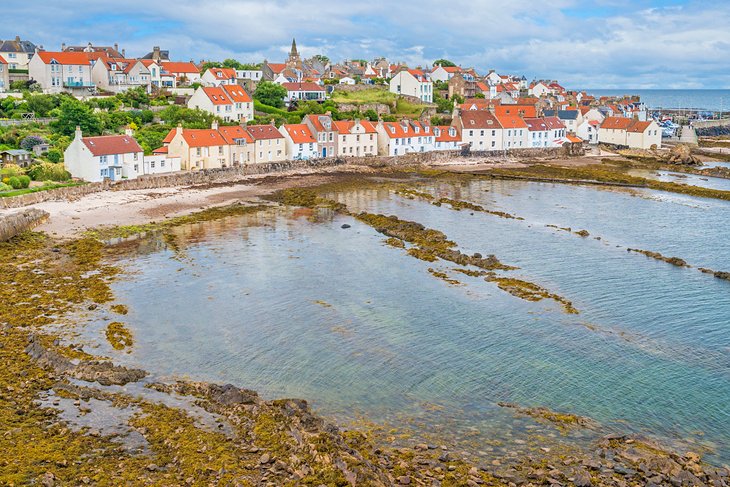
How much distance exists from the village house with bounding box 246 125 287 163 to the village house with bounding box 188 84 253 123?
1064 centimetres

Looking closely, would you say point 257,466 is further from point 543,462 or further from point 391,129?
point 391,129

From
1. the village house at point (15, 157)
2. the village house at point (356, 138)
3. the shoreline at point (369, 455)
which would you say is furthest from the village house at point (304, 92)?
the shoreline at point (369, 455)

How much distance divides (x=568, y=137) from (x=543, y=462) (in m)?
82.9

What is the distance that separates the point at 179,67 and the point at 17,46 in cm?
1983

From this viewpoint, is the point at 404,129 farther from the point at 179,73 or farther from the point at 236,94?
the point at 179,73

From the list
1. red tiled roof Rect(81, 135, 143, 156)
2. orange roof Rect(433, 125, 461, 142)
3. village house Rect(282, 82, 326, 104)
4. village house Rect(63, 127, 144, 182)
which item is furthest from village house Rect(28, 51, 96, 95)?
orange roof Rect(433, 125, 461, 142)

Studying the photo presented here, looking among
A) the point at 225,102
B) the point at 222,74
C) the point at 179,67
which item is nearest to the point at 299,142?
the point at 225,102

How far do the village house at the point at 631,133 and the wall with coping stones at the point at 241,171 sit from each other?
10.7 m

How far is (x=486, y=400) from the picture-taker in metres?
20.7

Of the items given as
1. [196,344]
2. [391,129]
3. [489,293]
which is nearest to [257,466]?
[196,344]

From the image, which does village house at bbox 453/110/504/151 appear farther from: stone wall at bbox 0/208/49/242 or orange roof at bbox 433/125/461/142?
stone wall at bbox 0/208/49/242

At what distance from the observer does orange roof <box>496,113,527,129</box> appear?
282 ft

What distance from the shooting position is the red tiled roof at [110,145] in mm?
50688

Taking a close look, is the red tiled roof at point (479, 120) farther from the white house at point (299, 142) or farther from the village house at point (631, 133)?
the white house at point (299, 142)
